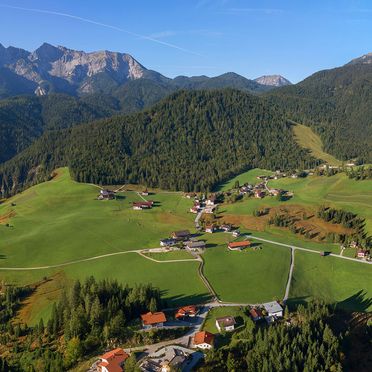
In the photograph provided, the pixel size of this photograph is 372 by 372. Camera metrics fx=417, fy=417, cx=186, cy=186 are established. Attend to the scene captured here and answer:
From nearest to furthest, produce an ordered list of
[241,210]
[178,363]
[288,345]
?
[178,363] < [288,345] < [241,210]

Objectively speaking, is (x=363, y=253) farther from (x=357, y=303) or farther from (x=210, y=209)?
(x=210, y=209)

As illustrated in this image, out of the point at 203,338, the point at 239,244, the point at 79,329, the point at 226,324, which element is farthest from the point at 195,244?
the point at 203,338

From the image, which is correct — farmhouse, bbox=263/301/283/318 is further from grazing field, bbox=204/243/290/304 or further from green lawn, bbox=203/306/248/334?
green lawn, bbox=203/306/248/334

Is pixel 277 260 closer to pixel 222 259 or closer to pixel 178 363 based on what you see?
pixel 222 259

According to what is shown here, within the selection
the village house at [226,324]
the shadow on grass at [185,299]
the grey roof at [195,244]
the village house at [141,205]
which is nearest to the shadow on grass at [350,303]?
the village house at [226,324]

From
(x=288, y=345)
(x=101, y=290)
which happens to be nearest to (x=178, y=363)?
(x=288, y=345)
